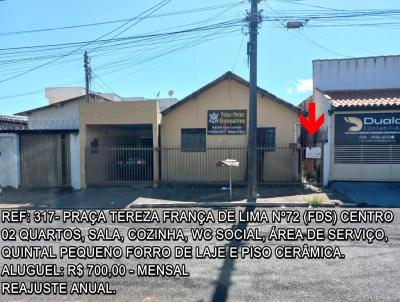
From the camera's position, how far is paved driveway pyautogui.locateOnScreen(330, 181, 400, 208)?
9.82 m

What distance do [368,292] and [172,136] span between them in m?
11.8

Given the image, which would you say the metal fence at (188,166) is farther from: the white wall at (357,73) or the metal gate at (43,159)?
the white wall at (357,73)

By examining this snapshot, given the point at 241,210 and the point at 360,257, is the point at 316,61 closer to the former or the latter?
the point at 241,210

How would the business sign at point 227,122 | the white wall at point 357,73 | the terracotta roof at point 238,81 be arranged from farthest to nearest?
the white wall at point 357,73 < the business sign at point 227,122 < the terracotta roof at point 238,81

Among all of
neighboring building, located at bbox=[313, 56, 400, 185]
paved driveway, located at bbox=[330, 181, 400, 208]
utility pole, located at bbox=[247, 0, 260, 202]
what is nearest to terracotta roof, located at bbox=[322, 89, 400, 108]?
neighboring building, located at bbox=[313, 56, 400, 185]

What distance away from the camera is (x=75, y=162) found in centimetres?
1370

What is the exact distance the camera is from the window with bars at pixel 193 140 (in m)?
14.7

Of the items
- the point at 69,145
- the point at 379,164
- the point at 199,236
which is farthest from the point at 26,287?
the point at 379,164

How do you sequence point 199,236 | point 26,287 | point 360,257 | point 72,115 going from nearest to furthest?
point 26,287
point 360,257
point 199,236
point 72,115

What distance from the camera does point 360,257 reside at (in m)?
5.22

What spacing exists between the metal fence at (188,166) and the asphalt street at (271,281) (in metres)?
8.67

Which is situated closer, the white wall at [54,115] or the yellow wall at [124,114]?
the yellow wall at [124,114]

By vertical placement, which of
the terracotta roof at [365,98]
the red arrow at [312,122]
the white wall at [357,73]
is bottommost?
the red arrow at [312,122]

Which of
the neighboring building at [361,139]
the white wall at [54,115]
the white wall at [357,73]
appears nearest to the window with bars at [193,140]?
the neighboring building at [361,139]
